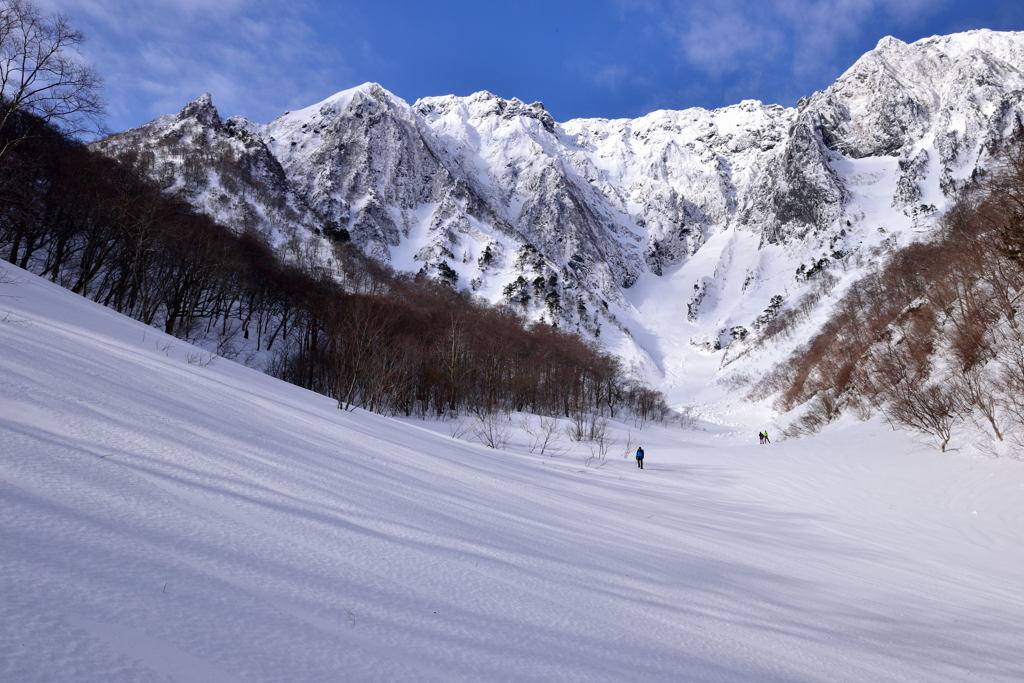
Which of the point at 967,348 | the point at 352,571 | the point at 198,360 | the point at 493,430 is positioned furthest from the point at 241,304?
the point at 967,348

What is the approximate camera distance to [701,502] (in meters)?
10.4

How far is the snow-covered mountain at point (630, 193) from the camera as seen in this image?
8688 cm

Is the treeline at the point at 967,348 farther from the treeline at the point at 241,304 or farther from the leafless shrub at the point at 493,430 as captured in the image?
the treeline at the point at 241,304

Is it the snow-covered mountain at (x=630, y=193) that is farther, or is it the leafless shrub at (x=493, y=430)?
the snow-covered mountain at (x=630, y=193)

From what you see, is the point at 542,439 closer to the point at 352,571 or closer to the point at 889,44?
the point at 352,571

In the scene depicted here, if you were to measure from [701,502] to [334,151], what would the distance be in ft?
396

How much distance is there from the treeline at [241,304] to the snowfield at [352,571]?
38.4 feet

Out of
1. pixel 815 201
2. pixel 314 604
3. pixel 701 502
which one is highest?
pixel 815 201

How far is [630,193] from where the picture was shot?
191875 millimetres

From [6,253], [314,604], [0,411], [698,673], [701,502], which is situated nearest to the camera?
[314,604]

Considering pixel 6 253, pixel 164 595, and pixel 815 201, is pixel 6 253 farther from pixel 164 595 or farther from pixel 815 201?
pixel 815 201

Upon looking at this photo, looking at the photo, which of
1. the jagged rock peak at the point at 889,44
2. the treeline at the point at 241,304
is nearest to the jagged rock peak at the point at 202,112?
the treeline at the point at 241,304

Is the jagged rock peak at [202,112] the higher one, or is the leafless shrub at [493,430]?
the jagged rock peak at [202,112]

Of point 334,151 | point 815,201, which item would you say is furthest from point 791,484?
point 815,201
